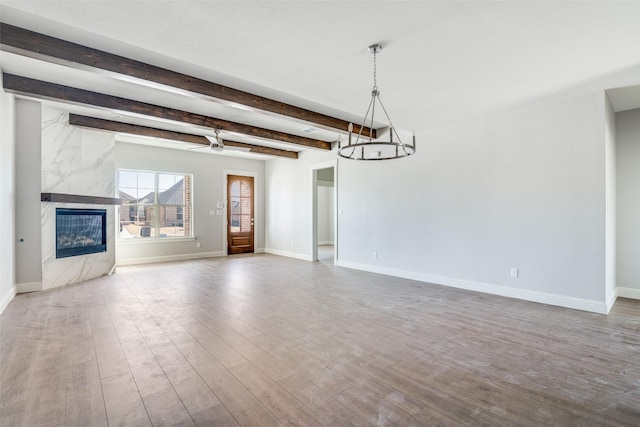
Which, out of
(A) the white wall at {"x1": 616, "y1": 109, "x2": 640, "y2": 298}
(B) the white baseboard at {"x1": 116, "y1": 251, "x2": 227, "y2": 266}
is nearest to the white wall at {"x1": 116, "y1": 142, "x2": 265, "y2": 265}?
(B) the white baseboard at {"x1": 116, "y1": 251, "x2": 227, "y2": 266}

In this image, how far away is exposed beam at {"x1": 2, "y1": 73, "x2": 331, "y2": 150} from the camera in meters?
3.76

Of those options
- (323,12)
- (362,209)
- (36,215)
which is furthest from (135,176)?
(323,12)

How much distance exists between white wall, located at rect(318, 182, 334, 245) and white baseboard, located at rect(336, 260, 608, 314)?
5397 mm

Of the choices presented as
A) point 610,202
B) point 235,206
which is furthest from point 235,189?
point 610,202

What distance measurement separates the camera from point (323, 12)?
223 centimetres

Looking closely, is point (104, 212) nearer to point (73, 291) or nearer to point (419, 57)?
point (73, 291)

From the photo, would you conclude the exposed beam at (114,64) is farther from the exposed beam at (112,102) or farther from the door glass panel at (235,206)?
the door glass panel at (235,206)

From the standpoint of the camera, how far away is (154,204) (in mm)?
7711

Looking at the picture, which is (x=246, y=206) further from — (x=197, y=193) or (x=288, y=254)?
(x=288, y=254)

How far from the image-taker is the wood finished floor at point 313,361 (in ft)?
6.29

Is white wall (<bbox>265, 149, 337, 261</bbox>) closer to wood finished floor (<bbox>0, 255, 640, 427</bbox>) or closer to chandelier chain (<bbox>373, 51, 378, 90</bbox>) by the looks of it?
wood finished floor (<bbox>0, 255, 640, 427</bbox>)

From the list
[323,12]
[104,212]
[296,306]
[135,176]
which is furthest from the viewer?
[135,176]

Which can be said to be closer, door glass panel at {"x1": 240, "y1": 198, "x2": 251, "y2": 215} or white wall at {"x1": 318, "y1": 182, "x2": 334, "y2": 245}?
door glass panel at {"x1": 240, "y1": 198, "x2": 251, "y2": 215}

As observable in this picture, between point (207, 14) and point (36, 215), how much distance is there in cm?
463
